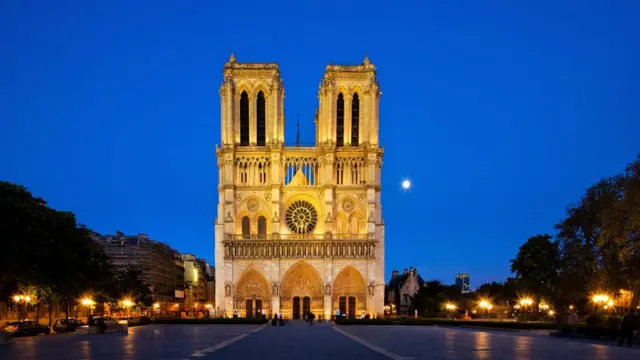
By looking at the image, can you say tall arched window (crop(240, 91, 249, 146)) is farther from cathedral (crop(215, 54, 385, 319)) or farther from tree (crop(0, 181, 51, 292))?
tree (crop(0, 181, 51, 292))

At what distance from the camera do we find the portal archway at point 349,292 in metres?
98.9

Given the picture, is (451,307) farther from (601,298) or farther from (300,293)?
(601,298)

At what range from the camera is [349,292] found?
9956 centimetres

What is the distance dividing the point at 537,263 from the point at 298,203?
133 feet

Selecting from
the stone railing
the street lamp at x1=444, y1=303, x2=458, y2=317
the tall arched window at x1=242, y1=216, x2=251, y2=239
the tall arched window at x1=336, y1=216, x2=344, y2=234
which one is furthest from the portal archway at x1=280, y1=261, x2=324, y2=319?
the street lamp at x1=444, y1=303, x2=458, y2=317

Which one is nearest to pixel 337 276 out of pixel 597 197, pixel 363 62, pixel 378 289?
pixel 378 289

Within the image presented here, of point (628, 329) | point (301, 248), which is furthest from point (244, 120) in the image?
point (628, 329)

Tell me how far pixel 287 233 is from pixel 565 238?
168 ft

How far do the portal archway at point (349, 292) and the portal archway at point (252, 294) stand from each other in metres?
9.23

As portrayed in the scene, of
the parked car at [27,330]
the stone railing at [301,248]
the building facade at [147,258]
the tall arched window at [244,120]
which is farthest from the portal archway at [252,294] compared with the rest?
the parked car at [27,330]

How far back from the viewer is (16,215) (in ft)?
143

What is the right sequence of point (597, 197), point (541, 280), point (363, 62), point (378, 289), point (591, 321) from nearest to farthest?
point (591, 321), point (597, 197), point (541, 280), point (378, 289), point (363, 62)

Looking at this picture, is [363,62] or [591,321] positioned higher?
[363,62]

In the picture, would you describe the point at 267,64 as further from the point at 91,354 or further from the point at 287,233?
the point at 91,354
